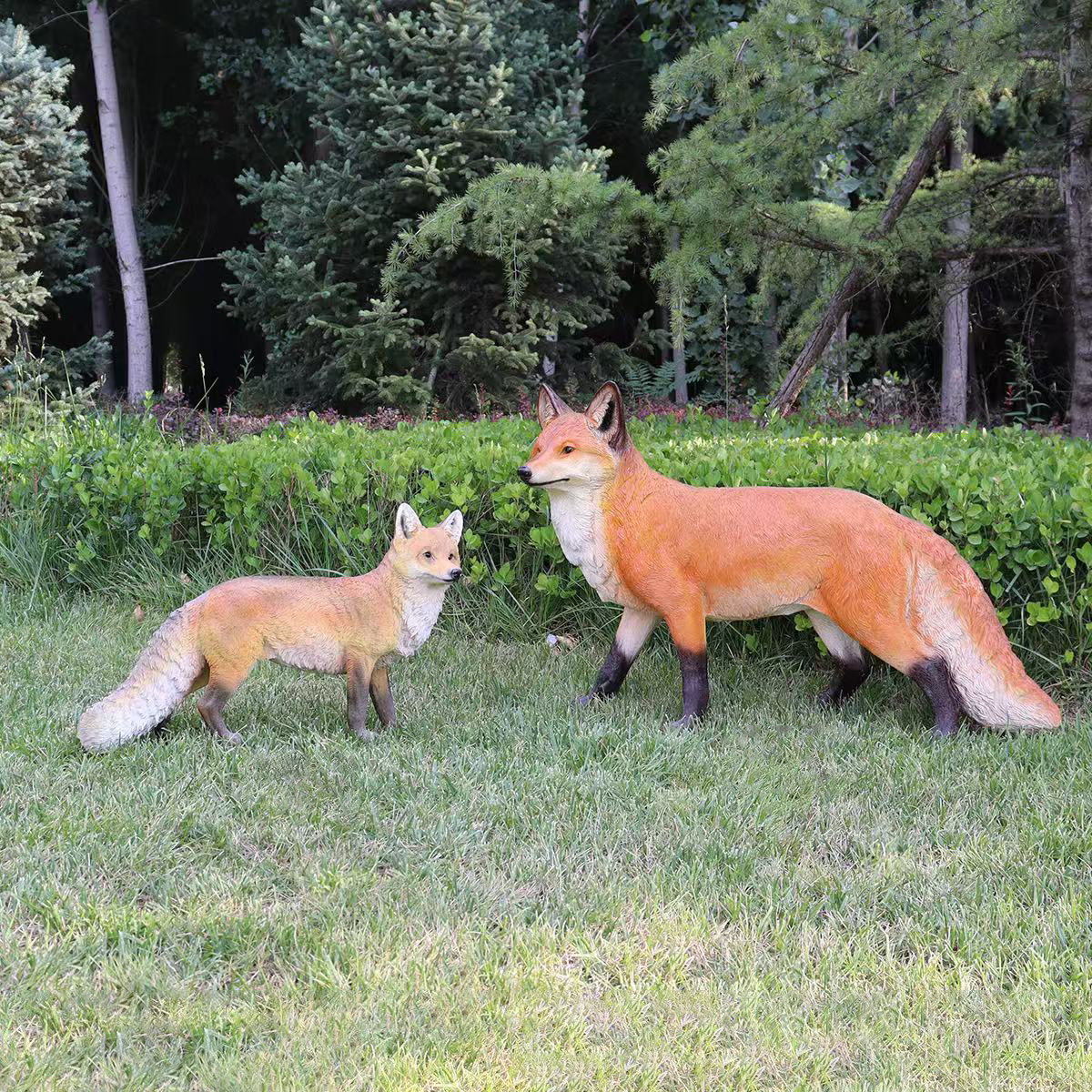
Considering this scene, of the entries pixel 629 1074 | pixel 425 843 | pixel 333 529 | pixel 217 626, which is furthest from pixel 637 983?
pixel 333 529

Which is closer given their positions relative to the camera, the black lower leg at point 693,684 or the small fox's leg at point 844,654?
the black lower leg at point 693,684

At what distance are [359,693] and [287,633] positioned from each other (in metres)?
0.36

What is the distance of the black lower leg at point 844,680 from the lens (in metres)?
4.49

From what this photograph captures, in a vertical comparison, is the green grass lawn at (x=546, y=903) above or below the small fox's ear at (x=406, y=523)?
below

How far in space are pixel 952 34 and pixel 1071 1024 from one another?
5.23 meters

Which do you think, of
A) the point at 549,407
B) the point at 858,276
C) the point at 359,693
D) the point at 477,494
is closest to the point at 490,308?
the point at 858,276

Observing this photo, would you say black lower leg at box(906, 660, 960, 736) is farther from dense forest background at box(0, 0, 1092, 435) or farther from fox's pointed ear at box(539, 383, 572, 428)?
dense forest background at box(0, 0, 1092, 435)

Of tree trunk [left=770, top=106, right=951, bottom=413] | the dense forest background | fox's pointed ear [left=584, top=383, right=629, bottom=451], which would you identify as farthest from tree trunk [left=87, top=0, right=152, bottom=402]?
fox's pointed ear [left=584, top=383, right=629, bottom=451]

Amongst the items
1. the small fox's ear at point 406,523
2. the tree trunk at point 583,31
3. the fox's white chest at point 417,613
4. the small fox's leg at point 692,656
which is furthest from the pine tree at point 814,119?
the tree trunk at point 583,31

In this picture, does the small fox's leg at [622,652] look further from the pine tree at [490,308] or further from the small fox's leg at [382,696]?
the pine tree at [490,308]

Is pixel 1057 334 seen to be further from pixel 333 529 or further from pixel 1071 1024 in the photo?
pixel 1071 1024

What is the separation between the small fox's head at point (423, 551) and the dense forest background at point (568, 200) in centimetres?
244

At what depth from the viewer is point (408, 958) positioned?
259 cm

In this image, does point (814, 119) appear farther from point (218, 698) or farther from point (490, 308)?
point (490, 308)
